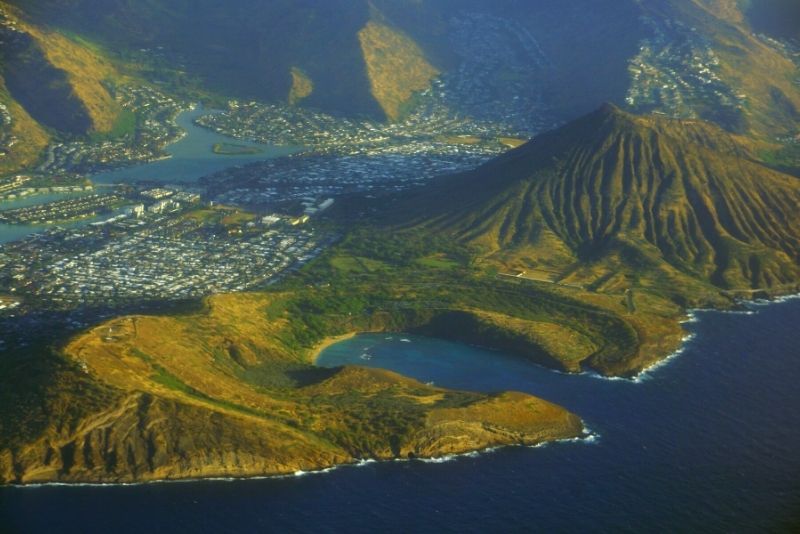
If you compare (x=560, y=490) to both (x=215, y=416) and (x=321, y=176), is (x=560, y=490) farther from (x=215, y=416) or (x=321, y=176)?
(x=321, y=176)

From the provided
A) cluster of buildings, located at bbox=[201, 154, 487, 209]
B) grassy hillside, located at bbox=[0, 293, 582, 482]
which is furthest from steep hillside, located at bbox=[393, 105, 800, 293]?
grassy hillside, located at bbox=[0, 293, 582, 482]

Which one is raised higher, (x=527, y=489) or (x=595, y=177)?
(x=595, y=177)

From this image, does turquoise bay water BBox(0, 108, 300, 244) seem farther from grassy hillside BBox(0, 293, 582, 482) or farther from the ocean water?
the ocean water

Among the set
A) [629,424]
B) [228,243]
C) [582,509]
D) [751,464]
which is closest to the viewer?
[582,509]

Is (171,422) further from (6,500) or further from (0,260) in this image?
(0,260)

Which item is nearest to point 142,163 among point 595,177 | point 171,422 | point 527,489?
point 595,177

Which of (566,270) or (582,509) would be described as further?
(566,270)
